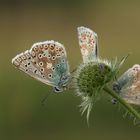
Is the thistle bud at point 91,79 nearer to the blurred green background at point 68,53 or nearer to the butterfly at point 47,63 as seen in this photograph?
the butterfly at point 47,63

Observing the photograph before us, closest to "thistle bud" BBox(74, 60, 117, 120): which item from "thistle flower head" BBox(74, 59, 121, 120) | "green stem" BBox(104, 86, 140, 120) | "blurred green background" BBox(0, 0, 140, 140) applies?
"thistle flower head" BBox(74, 59, 121, 120)

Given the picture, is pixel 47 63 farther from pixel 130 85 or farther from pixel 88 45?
pixel 130 85

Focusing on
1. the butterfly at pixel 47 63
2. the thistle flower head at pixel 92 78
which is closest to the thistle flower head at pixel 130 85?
the thistle flower head at pixel 92 78

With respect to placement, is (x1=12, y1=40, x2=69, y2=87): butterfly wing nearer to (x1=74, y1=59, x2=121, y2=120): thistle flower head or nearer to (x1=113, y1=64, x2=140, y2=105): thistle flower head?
(x1=74, y1=59, x2=121, y2=120): thistle flower head

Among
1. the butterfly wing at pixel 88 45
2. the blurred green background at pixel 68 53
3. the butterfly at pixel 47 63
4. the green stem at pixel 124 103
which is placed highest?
the butterfly wing at pixel 88 45

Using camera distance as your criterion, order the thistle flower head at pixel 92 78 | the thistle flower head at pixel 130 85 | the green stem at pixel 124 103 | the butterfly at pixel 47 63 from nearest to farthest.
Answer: the green stem at pixel 124 103
the thistle flower head at pixel 130 85
the thistle flower head at pixel 92 78
the butterfly at pixel 47 63

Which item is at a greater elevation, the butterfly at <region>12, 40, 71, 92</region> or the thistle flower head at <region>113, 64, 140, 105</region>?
the thistle flower head at <region>113, 64, 140, 105</region>

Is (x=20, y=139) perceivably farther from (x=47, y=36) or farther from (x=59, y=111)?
(x=47, y=36)
